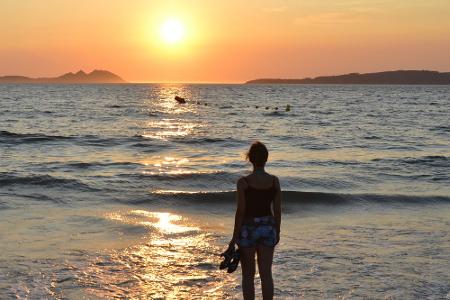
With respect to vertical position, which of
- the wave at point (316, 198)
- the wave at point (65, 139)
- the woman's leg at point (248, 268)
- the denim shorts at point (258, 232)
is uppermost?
the denim shorts at point (258, 232)

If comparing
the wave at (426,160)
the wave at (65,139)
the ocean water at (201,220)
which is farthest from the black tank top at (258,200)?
the wave at (65,139)

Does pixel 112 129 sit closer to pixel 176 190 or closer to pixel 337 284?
pixel 176 190

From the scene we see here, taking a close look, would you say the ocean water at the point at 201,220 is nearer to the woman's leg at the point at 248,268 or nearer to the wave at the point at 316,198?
the wave at the point at 316,198

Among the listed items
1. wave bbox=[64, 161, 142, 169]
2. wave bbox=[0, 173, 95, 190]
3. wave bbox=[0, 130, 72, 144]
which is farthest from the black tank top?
wave bbox=[0, 130, 72, 144]

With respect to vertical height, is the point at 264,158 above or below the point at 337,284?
above

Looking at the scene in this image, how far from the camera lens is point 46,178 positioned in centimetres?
1948

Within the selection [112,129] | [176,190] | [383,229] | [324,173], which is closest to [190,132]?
[112,129]

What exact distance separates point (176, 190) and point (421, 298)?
36.4 feet

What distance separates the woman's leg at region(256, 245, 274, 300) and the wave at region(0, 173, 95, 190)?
470 inches

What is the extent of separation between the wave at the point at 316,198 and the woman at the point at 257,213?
9.68 m

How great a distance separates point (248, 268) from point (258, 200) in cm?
88

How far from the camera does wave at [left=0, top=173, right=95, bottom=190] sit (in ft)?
60.2

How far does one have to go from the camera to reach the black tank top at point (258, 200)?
21.9 feet

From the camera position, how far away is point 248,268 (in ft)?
22.8
